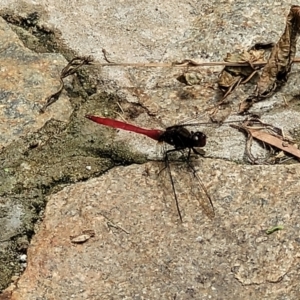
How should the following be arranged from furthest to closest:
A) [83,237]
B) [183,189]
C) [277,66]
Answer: [277,66], [183,189], [83,237]

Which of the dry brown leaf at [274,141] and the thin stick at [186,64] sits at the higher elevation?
the thin stick at [186,64]

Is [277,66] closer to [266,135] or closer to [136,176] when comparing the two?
[266,135]

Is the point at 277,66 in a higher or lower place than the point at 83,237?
higher

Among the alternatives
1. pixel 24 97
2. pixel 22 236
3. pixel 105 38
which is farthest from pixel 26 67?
pixel 22 236

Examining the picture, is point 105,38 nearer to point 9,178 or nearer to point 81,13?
point 81,13

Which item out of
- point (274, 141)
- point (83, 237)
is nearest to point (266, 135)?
point (274, 141)

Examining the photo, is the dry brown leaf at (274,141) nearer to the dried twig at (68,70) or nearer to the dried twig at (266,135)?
the dried twig at (266,135)

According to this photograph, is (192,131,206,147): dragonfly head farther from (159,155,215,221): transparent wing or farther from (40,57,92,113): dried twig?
(40,57,92,113): dried twig

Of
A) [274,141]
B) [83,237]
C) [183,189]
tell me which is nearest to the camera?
[83,237]

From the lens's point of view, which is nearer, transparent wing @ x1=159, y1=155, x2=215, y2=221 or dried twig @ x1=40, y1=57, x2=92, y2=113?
transparent wing @ x1=159, y1=155, x2=215, y2=221

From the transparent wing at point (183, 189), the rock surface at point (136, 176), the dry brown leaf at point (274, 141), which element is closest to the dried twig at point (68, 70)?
the rock surface at point (136, 176)

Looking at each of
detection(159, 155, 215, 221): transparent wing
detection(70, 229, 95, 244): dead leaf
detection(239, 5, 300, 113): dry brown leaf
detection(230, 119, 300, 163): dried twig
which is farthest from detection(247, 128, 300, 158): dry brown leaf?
detection(70, 229, 95, 244): dead leaf
